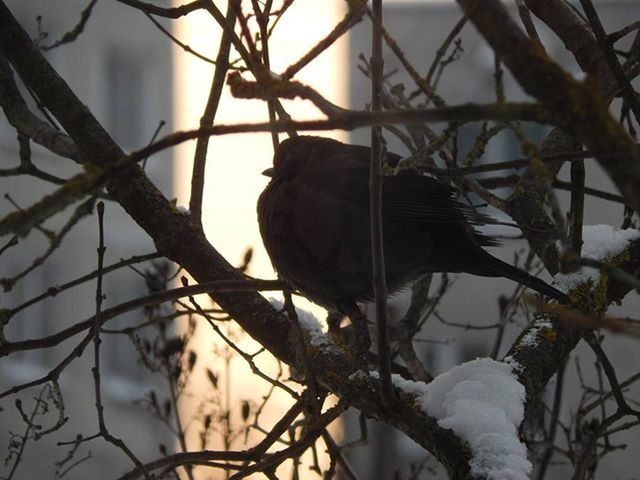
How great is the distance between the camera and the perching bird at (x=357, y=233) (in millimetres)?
2285

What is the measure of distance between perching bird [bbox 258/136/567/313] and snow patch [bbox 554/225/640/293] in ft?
0.67

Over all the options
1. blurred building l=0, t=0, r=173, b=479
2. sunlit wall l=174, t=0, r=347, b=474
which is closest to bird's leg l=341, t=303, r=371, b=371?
sunlit wall l=174, t=0, r=347, b=474

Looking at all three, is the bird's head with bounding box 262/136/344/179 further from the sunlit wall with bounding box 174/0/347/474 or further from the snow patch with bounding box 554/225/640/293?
the sunlit wall with bounding box 174/0/347/474

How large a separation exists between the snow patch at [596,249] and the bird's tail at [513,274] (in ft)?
0.09

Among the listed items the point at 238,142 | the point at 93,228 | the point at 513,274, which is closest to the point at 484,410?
the point at 513,274

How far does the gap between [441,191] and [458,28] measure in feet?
1.50

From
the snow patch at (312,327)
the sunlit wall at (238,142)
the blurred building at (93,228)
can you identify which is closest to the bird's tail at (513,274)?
the snow patch at (312,327)

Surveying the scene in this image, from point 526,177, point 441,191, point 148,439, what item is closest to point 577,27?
point 526,177

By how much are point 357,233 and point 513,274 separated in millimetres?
410

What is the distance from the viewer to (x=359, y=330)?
2.18 metres

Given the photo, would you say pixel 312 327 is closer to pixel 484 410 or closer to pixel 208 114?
pixel 208 114

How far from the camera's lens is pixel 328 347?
6.34 feet

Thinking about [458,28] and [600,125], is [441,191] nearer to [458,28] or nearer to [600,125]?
[458,28]

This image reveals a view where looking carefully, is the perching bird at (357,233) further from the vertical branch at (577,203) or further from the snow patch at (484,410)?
the snow patch at (484,410)
